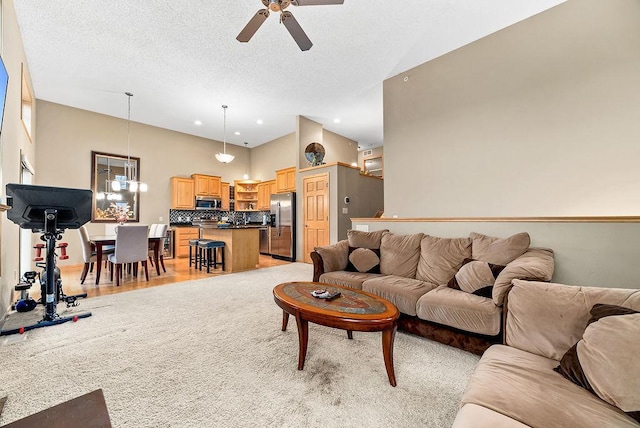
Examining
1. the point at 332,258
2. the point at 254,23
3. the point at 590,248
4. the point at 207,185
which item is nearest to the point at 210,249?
the point at 332,258

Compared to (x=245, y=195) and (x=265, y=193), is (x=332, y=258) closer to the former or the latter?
(x=265, y=193)

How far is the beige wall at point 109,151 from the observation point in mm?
5496

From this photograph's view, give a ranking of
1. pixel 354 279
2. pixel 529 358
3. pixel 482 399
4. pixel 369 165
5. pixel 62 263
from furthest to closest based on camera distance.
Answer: pixel 369 165, pixel 62 263, pixel 354 279, pixel 529 358, pixel 482 399

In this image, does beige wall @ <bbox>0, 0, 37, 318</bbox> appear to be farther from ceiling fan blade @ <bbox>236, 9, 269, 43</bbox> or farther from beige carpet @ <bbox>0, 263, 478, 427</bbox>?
ceiling fan blade @ <bbox>236, 9, 269, 43</bbox>

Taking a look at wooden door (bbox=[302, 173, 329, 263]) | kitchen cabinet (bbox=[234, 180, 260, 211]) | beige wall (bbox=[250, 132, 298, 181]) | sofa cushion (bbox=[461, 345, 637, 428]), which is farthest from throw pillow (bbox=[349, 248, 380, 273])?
kitchen cabinet (bbox=[234, 180, 260, 211])

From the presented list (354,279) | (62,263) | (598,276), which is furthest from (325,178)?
(62,263)

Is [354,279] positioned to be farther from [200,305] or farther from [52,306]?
[52,306]

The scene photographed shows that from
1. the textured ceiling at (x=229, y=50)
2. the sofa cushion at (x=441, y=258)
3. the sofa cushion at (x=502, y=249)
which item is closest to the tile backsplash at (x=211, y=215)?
the textured ceiling at (x=229, y=50)

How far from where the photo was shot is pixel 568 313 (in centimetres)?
135

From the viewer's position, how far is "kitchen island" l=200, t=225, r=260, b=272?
16.8 ft

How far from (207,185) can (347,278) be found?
6.45 meters

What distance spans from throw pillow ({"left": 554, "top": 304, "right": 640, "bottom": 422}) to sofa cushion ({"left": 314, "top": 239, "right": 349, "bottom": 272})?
7.21 feet

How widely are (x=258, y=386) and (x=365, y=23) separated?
421 cm

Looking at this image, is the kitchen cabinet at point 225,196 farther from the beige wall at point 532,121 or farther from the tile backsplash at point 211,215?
the beige wall at point 532,121
